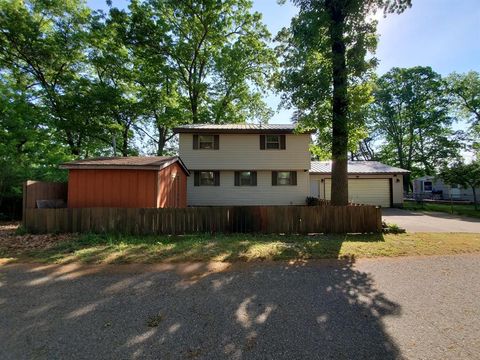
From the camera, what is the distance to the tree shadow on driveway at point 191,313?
9.18ft

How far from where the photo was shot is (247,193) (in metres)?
17.5

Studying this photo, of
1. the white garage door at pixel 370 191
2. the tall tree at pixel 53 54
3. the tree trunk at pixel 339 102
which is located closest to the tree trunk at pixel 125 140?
the tall tree at pixel 53 54

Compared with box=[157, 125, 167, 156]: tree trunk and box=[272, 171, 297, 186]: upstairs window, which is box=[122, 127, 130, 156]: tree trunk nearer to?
box=[157, 125, 167, 156]: tree trunk

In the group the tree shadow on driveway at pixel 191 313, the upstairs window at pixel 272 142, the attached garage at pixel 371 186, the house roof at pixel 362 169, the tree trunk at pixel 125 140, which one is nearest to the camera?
the tree shadow on driveway at pixel 191 313

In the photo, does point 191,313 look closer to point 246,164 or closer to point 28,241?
point 28,241

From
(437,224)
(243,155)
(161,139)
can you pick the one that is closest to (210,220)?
(243,155)

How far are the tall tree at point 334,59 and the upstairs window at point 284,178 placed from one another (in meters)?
6.86

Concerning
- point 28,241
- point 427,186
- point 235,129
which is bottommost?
point 28,241

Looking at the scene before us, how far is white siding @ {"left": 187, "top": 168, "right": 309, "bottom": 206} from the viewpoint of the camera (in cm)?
1734

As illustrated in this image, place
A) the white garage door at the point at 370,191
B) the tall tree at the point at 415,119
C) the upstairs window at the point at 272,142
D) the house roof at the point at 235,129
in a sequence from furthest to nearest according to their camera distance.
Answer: the tall tree at the point at 415,119 < the white garage door at the point at 370,191 < the upstairs window at the point at 272,142 < the house roof at the point at 235,129

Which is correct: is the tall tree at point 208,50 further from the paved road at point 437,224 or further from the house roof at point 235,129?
the paved road at point 437,224

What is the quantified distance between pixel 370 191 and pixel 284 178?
8.27m

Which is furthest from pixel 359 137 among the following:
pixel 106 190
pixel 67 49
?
pixel 67 49

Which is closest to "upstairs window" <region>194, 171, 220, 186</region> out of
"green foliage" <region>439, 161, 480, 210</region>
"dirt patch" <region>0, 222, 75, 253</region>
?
"dirt patch" <region>0, 222, 75, 253</region>
